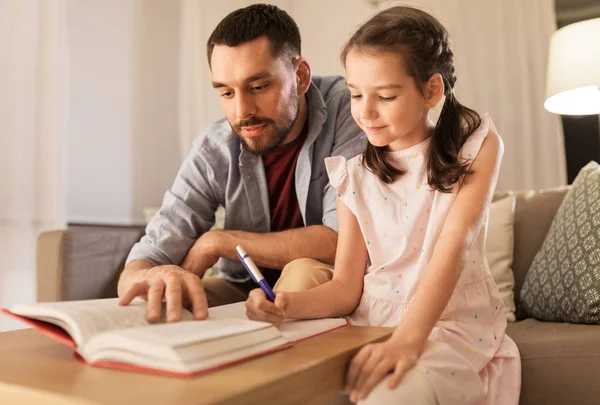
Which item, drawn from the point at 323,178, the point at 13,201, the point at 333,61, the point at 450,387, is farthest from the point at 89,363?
the point at 333,61

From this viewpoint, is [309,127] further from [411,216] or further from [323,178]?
[411,216]

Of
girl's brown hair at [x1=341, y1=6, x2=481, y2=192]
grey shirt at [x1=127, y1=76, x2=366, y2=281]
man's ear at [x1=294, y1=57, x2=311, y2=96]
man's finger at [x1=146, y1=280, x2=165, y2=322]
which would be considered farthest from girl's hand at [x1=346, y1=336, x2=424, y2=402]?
man's ear at [x1=294, y1=57, x2=311, y2=96]

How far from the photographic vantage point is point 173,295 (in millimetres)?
850

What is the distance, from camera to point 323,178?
5.00ft

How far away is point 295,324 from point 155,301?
8.5 inches

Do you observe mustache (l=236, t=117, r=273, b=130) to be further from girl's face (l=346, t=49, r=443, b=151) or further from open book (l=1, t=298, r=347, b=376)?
open book (l=1, t=298, r=347, b=376)

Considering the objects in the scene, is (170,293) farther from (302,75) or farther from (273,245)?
(302,75)

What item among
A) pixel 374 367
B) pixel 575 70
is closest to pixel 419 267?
pixel 374 367

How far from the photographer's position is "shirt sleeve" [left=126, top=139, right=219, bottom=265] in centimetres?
150

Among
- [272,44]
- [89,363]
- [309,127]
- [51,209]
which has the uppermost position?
[272,44]

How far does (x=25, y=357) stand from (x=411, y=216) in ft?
2.18

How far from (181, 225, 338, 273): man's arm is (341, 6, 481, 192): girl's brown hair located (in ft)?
0.94

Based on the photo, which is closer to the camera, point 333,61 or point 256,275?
point 256,275

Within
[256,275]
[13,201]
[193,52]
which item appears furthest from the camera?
[193,52]
